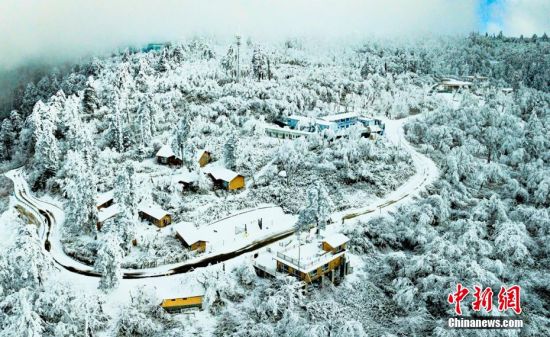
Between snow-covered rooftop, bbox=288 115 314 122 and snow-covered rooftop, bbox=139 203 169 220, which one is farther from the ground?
snow-covered rooftop, bbox=288 115 314 122

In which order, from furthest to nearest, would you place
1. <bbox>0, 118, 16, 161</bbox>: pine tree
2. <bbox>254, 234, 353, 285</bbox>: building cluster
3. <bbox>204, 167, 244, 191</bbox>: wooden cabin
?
<bbox>0, 118, 16, 161</bbox>: pine tree, <bbox>204, 167, 244, 191</bbox>: wooden cabin, <bbox>254, 234, 353, 285</bbox>: building cluster

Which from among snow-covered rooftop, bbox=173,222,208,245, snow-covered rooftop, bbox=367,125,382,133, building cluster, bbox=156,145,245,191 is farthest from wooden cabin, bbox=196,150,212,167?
snow-covered rooftop, bbox=367,125,382,133

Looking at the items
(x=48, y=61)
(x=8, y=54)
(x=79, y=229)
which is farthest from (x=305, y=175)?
(x=8, y=54)

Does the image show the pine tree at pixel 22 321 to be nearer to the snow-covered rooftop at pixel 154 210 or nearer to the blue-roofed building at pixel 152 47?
the snow-covered rooftop at pixel 154 210

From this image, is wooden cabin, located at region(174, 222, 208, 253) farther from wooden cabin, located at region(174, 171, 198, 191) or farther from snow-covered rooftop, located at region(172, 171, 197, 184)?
snow-covered rooftop, located at region(172, 171, 197, 184)

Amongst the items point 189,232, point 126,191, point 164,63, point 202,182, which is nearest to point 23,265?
point 126,191

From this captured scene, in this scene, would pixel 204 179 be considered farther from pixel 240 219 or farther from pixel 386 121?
pixel 386 121

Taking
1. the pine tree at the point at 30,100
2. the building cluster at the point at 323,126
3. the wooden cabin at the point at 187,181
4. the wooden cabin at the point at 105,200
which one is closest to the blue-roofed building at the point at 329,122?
the building cluster at the point at 323,126
